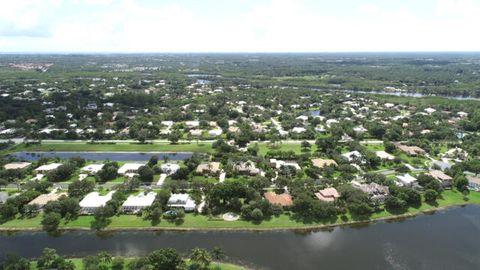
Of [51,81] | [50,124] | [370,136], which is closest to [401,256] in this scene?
[370,136]

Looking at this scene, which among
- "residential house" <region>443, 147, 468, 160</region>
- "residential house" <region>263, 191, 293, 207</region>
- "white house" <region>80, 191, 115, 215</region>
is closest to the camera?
"white house" <region>80, 191, 115, 215</region>

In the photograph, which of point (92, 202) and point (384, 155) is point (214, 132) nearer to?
point (384, 155)

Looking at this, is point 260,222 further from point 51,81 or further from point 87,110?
point 51,81

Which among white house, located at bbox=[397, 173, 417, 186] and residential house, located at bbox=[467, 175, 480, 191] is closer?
white house, located at bbox=[397, 173, 417, 186]

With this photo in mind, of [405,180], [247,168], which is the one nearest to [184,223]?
[247,168]

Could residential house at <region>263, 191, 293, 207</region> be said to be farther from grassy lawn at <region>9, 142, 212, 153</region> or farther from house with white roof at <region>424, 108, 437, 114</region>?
house with white roof at <region>424, 108, 437, 114</region>

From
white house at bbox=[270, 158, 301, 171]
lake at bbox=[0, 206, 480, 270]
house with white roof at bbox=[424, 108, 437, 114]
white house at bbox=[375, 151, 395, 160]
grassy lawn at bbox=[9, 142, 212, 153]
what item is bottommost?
lake at bbox=[0, 206, 480, 270]

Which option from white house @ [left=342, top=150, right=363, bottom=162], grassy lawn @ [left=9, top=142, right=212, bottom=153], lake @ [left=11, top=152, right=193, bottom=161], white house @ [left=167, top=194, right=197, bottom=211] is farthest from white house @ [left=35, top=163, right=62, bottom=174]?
white house @ [left=342, top=150, right=363, bottom=162]
